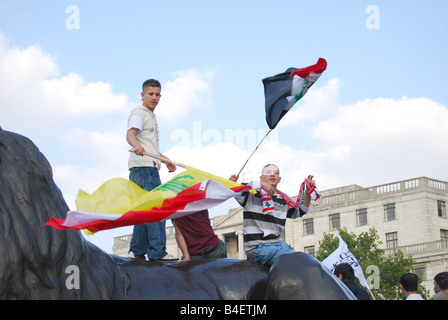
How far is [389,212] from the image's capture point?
67.8m

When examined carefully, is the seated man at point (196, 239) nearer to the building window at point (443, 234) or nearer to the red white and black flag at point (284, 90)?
the red white and black flag at point (284, 90)

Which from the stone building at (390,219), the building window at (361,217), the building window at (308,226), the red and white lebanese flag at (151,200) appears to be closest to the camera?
the red and white lebanese flag at (151,200)

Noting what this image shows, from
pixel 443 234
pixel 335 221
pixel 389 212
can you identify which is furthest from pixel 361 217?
pixel 443 234

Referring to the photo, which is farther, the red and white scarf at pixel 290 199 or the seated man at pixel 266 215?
the red and white scarf at pixel 290 199

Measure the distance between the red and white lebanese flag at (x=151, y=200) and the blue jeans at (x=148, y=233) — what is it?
1.50ft

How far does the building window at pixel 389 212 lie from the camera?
67.6m

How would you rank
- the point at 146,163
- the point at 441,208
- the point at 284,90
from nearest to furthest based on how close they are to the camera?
the point at 146,163 < the point at 284,90 < the point at 441,208

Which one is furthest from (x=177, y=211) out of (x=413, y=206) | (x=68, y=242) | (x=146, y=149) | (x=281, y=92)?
(x=413, y=206)

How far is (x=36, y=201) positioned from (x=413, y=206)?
64.3 m

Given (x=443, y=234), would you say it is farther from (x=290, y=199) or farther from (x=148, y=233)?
(x=148, y=233)

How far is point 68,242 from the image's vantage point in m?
4.58

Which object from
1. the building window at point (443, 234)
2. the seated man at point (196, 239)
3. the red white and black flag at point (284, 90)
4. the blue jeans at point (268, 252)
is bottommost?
the blue jeans at point (268, 252)

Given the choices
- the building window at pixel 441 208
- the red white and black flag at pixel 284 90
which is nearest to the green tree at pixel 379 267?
the building window at pixel 441 208

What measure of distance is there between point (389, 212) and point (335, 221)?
5688 millimetres
